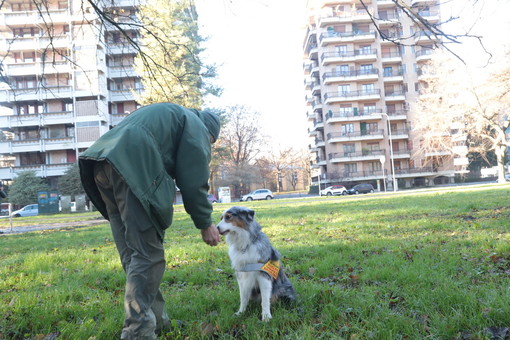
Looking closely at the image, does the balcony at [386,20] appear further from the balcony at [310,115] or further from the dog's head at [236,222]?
the balcony at [310,115]

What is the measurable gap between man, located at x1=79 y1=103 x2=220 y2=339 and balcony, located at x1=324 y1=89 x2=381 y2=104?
56269 mm

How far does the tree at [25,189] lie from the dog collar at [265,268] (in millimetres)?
46962

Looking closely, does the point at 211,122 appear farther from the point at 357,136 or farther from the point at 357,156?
the point at 357,136

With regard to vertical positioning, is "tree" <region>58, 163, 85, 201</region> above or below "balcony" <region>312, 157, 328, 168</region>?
below

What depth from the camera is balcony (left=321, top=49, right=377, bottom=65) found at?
2183 inches

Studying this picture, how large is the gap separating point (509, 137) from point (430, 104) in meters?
9.28

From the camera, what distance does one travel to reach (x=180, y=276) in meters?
4.73

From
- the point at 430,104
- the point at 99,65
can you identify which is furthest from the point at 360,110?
the point at 99,65

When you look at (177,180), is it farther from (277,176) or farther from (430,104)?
(277,176)

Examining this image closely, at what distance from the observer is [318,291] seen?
3631 millimetres

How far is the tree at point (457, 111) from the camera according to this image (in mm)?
30078

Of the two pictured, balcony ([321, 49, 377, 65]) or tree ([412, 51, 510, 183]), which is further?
balcony ([321, 49, 377, 65])

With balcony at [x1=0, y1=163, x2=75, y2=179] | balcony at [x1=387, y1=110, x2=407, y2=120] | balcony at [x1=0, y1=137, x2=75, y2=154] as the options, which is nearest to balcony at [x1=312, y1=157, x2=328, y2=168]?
balcony at [x1=387, y1=110, x2=407, y2=120]

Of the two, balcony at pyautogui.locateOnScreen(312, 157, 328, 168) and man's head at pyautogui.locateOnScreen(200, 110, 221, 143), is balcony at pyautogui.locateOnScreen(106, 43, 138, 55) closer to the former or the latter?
man's head at pyautogui.locateOnScreen(200, 110, 221, 143)
